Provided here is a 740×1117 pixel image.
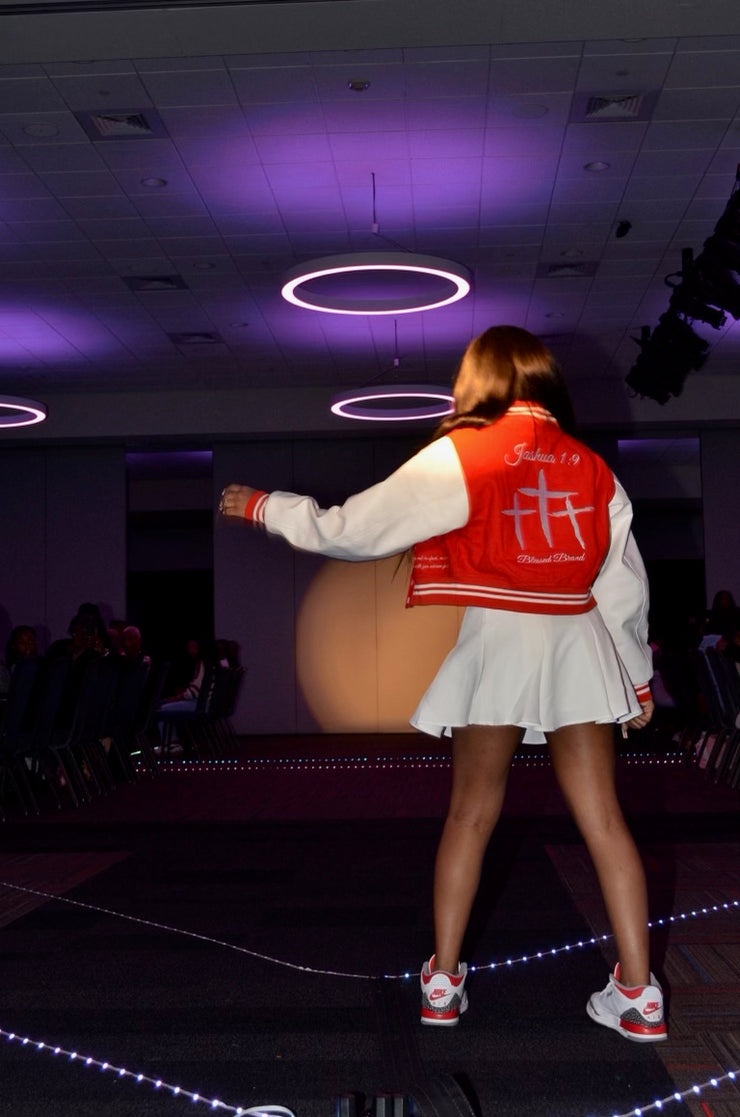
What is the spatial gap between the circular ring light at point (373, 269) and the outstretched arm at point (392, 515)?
580 centimetres

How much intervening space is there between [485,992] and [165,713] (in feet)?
27.8

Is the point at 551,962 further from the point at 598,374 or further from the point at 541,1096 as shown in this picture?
the point at 598,374

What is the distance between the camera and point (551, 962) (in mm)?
2971

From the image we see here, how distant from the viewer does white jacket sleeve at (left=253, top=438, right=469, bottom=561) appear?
2398mm

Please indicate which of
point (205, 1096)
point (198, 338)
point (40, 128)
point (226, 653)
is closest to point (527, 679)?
point (205, 1096)

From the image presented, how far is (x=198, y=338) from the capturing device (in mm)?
12047

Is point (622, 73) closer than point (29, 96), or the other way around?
point (622, 73)

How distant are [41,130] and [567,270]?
4480 millimetres

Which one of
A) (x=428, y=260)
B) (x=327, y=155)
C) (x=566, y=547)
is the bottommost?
(x=566, y=547)

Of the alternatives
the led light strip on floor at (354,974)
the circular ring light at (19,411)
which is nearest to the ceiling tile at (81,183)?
the circular ring light at (19,411)

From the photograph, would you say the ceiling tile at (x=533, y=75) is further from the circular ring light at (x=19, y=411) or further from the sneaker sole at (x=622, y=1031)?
the circular ring light at (x=19, y=411)

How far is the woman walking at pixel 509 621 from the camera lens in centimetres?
240

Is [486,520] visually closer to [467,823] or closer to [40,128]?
[467,823]

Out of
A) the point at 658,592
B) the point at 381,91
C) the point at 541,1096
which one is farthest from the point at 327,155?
the point at 658,592
